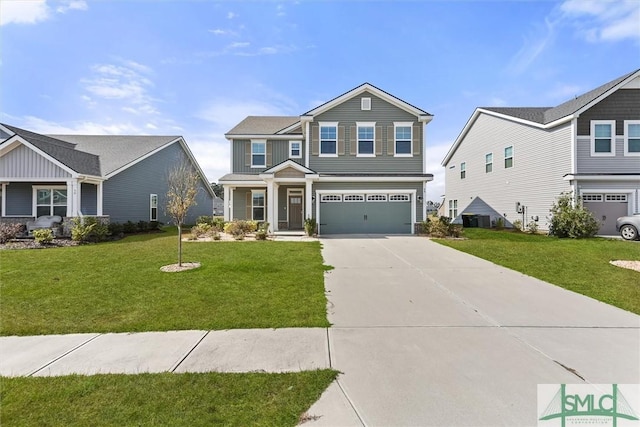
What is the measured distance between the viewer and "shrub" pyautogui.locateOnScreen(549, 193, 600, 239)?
1355cm

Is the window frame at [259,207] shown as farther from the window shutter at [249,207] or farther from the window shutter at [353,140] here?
the window shutter at [353,140]

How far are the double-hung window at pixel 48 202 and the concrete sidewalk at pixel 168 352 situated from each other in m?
16.4

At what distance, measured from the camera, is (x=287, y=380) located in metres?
3.02

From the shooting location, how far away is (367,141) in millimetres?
16531

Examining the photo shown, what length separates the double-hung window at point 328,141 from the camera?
16562mm

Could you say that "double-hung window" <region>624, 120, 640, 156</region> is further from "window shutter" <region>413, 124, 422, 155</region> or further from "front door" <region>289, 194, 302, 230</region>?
"front door" <region>289, 194, 302, 230</region>

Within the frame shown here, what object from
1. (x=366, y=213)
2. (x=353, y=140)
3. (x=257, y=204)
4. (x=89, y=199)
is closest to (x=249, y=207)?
(x=257, y=204)

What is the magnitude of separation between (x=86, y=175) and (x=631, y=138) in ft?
93.0

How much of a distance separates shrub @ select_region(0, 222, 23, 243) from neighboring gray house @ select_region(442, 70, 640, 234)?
26904mm

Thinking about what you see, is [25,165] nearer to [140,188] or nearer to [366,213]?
[140,188]

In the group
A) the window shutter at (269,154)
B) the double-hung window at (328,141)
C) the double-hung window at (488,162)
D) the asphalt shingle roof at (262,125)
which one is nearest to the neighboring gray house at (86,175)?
the asphalt shingle roof at (262,125)

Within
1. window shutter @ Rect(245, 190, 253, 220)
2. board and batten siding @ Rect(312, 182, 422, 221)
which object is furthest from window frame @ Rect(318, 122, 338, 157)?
window shutter @ Rect(245, 190, 253, 220)

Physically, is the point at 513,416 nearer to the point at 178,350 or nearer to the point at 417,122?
the point at 178,350

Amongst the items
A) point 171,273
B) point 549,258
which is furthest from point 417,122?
point 171,273
